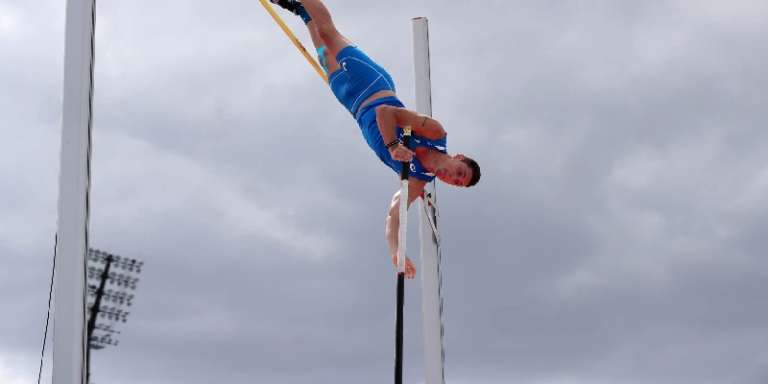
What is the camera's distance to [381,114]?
5922 millimetres

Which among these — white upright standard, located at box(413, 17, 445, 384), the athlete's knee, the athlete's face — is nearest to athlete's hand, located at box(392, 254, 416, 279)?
white upright standard, located at box(413, 17, 445, 384)

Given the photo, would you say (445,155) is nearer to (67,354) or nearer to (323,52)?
(323,52)

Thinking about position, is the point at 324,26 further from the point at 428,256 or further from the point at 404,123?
the point at 428,256

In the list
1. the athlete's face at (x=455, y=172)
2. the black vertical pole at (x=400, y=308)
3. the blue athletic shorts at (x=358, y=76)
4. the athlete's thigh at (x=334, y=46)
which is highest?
the athlete's thigh at (x=334, y=46)

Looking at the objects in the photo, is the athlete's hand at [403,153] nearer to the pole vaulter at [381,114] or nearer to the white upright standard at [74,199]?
Result: the pole vaulter at [381,114]

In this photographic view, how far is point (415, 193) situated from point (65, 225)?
2.50 m

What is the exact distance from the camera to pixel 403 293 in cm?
529

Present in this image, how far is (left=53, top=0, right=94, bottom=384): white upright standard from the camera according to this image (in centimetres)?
476

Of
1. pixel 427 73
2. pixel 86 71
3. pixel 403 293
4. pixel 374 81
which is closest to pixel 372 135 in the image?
pixel 374 81

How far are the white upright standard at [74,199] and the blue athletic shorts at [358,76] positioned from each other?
1690mm

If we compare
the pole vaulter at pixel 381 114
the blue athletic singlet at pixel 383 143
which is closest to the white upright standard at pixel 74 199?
Result: the pole vaulter at pixel 381 114

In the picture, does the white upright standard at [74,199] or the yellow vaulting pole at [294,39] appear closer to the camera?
the white upright standard at [74,199]

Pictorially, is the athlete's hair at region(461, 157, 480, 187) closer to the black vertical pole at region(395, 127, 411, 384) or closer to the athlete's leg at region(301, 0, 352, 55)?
the black vertical pole at region(395, 127, 411, 384)

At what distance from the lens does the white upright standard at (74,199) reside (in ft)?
15.6
